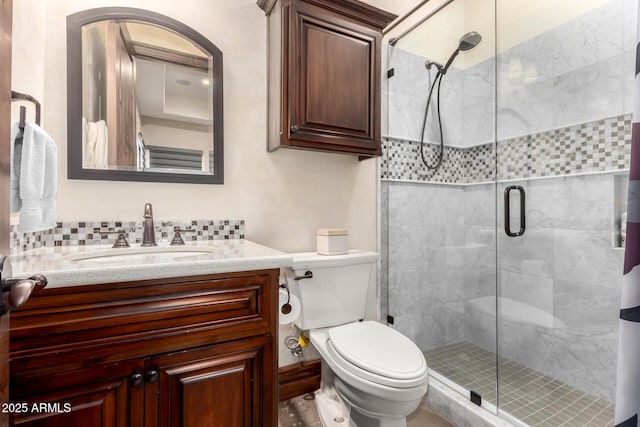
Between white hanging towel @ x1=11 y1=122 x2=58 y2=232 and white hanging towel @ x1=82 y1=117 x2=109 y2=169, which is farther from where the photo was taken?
white hanging towel @ x1=82 y1=117 x2=109 y2=169

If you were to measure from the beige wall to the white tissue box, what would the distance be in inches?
5.7

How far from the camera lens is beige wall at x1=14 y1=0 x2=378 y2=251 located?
1.26 meters

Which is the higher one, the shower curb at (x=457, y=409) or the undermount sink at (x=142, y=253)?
the undermount sink at (x=142, y=253)

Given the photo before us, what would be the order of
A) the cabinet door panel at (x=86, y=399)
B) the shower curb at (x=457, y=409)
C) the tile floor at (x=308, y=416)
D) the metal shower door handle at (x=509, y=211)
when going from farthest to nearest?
the metal shower door handle at (x=509, y=211), the tile floor at (x=308, y=416), the shower curb at (x=457, y=409), the cabinet door panel at (x=86, y=399)

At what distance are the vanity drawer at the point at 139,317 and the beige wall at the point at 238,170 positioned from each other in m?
0.65

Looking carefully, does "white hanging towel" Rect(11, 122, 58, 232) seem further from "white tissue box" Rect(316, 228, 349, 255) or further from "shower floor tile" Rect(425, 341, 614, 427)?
"shower floor tile" Rect(425, 341, 614, 427)

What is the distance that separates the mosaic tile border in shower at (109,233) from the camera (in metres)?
1.16

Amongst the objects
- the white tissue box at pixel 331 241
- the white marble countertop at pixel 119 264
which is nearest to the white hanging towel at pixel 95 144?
the white marble countertop at pixel 119 264

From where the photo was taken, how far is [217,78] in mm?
1534

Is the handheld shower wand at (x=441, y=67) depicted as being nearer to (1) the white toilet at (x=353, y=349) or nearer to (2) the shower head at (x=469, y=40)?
(2) the shower head at (x=469, y=40)

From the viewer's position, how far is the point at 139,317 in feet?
2.78

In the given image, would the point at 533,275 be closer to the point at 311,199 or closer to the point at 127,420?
the point at 311,199

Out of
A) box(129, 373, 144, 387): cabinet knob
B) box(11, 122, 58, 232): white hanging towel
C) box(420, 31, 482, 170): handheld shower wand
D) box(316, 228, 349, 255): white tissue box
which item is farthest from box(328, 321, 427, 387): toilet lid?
box(420, 31, 482, 170): handheld shower wand

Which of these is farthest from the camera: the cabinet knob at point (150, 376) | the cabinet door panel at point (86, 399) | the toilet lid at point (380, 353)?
the toilet lid at point (380, 353)
